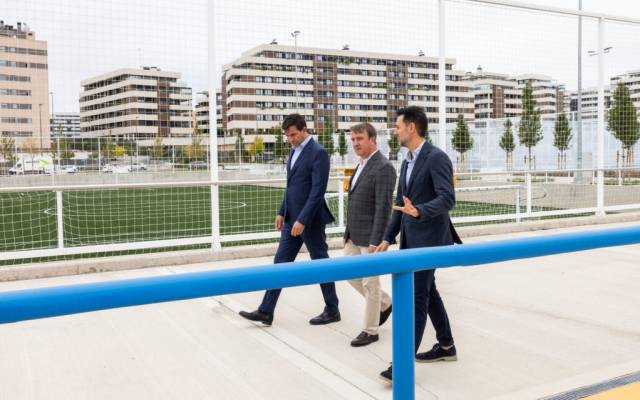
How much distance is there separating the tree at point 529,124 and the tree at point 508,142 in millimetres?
393

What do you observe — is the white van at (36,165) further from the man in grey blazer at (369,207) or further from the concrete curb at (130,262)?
the man in grey blazer at (369,207)

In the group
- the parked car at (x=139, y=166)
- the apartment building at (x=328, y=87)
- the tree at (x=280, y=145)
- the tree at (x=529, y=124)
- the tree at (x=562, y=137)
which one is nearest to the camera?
the apartment building at (x=328, y=87)

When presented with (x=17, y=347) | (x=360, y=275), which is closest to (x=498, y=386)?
(x=360, y=275)

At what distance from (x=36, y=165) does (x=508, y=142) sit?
1024 centimetres

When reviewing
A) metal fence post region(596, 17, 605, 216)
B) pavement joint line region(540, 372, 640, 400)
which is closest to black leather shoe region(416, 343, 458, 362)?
pavement joint line region(540, 372, 640, 400)

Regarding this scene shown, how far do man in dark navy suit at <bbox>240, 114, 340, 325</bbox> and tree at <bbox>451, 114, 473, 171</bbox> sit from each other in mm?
6522

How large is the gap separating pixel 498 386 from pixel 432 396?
0.42m

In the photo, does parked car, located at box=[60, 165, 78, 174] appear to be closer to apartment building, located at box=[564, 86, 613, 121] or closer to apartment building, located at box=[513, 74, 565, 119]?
apartment building, located at box=[513, 74, 565, 119]

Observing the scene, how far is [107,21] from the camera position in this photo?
27.7ft

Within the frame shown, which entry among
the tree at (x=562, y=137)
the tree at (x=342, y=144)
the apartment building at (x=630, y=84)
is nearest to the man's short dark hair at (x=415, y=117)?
the tree at (x=342, y=144)

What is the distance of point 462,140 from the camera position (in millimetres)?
12703

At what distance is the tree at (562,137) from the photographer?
14.2 m

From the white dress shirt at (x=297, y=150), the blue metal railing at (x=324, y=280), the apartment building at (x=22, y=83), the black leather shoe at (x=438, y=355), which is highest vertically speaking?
the apartment building at (x=22, y=83)

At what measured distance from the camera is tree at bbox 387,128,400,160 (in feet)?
36.1
